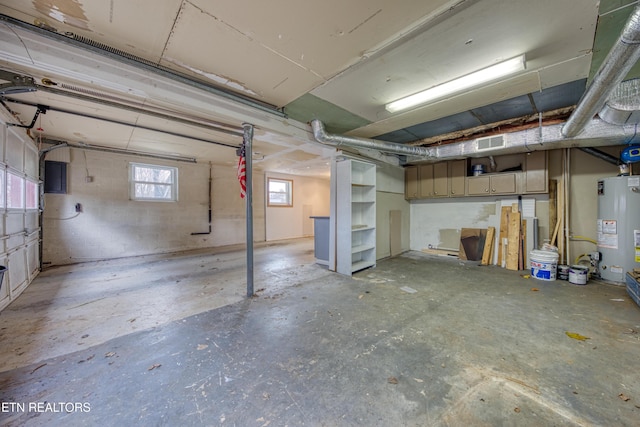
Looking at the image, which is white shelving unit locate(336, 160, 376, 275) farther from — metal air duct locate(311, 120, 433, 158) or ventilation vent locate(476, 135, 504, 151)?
ventilation vent locate(476, 135, 504, 151)

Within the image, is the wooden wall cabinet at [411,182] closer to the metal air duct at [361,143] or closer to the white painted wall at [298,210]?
the metal air duct at [361,143]

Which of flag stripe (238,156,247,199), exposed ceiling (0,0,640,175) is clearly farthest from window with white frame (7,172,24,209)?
flag stripe (238,156,247,199)

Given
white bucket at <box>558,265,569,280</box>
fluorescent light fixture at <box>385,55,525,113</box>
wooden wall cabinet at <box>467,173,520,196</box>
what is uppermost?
fluorescent light fixture at <box>385,55,525,113</box>

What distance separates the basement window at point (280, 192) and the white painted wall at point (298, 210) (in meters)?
0.15

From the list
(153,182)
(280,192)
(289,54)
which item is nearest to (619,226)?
(289,54)

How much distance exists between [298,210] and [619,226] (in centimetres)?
785

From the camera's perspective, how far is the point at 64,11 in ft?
5.50

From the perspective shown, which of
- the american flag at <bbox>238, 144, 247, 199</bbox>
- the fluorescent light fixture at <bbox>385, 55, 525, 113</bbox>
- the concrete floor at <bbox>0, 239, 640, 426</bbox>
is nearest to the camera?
the concrete floor at <bbox>0, 239, 640, 426</bbox>

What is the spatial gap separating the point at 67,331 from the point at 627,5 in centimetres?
548

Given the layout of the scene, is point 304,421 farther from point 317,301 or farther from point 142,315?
point 142,315

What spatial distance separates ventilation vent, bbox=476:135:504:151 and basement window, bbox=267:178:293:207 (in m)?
6.22

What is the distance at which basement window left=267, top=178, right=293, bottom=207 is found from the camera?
8438 mm

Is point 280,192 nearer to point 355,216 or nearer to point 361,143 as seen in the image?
point 355,216

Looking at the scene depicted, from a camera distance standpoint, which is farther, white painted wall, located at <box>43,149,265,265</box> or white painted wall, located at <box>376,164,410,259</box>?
white painted wall, located at <box>376,164,410,259</box>
